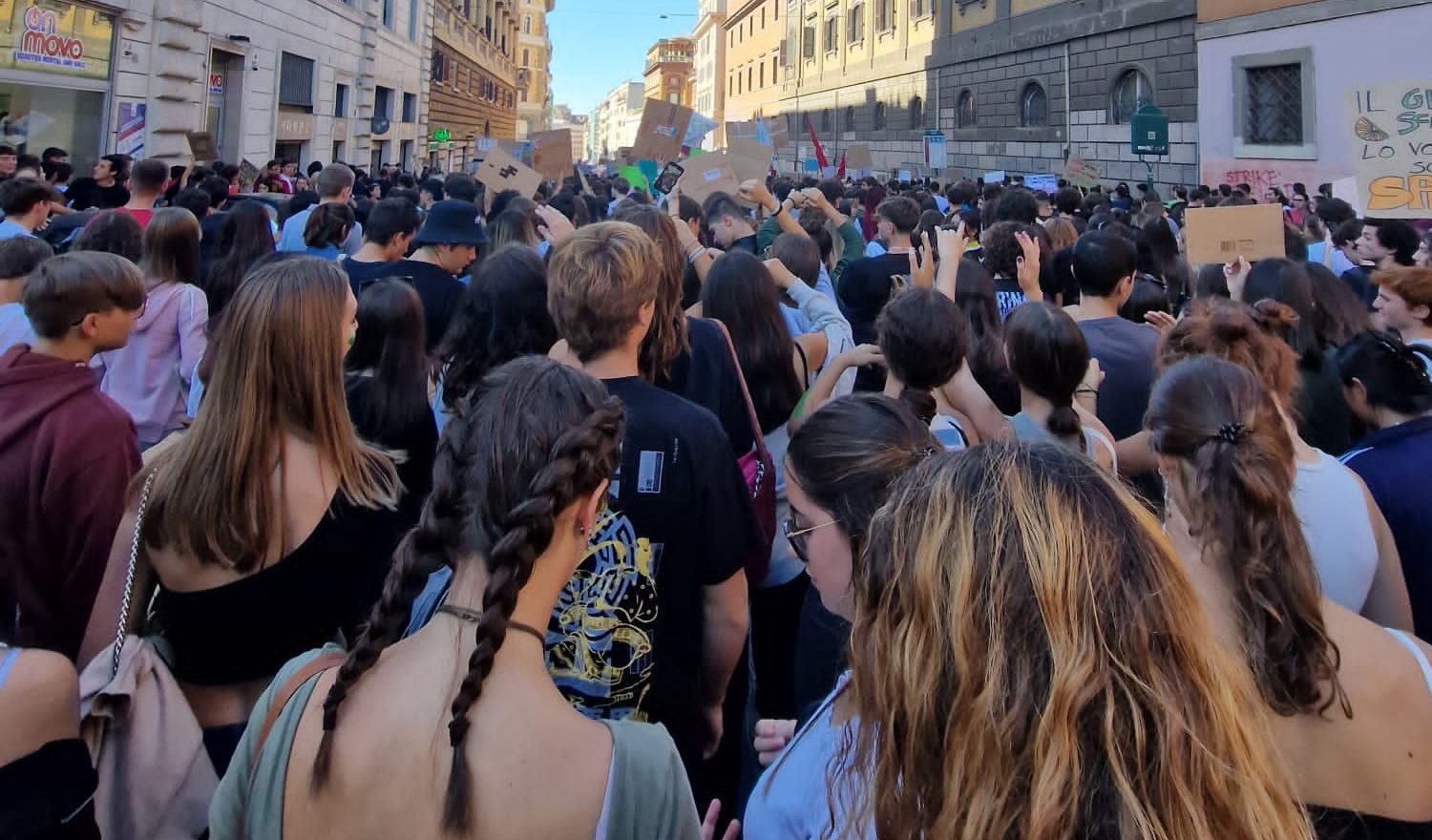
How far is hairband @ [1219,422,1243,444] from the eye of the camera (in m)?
1.75

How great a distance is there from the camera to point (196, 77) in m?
13.4

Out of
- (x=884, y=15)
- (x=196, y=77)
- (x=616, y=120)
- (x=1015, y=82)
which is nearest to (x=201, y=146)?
(x=196, y=77)

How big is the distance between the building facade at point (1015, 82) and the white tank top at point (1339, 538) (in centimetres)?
1695

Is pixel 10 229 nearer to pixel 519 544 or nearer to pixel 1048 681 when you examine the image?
pixel 519 544

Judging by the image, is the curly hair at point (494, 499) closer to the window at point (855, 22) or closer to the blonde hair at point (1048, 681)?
the blonde hair at point (1048, 681)

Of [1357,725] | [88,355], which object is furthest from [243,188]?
[1357,725]

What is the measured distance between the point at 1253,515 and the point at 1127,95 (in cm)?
2005

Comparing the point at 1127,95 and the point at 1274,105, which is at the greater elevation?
the point at 1127,95

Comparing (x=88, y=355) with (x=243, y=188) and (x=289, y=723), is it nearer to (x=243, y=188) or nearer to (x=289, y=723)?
(x=289, y=723)

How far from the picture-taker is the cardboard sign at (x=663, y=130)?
8.96m

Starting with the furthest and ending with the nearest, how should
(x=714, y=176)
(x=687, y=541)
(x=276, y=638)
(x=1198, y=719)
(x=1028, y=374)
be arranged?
(x=714, y=176)
(x=1028, y=374)
(x=687, y=541)
(x=276, y=638)
(x=1198, y=719)

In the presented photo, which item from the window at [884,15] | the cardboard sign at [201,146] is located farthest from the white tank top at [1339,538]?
the window at [884,15]

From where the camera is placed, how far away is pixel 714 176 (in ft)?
19.3

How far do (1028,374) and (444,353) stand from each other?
1.80 m
